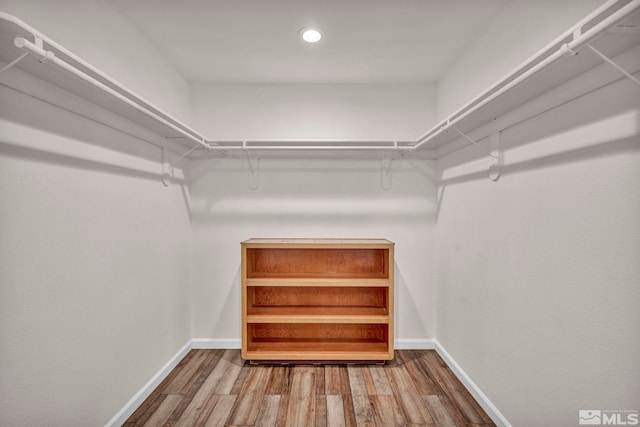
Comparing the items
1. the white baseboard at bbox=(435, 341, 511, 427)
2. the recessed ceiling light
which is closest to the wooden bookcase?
the white baseboard at bbox=(435, 341, 511, 427)

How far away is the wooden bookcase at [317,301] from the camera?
238 centimetres

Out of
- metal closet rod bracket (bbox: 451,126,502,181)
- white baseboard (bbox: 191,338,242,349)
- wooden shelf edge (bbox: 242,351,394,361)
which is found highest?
metal closet rod bracket (bbox: 451,126,502,181)

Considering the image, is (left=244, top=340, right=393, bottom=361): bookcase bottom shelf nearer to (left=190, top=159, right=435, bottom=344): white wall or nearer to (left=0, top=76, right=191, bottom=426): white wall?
(left=190, top=159, right=435, bottom=344): white wall

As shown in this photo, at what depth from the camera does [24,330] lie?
1197 mm

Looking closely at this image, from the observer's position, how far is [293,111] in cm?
267

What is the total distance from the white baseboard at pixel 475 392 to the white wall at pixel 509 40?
190cm

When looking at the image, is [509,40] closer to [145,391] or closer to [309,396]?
[309,396]

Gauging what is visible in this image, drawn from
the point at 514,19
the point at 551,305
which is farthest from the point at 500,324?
the point at 514,19

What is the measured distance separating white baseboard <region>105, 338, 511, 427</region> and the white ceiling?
226cm

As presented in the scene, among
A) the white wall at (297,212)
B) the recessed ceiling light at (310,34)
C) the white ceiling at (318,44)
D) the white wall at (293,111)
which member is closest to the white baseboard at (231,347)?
the white wall at (297,212)

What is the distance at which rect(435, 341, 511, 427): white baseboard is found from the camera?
5.62 ft

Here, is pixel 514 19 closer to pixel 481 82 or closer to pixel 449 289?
pixel 481 82

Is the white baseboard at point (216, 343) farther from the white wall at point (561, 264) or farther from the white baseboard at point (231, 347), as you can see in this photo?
the white wall at point (561, 264)

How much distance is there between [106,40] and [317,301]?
2.29m
